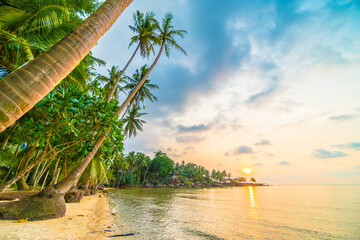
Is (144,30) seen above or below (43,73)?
above

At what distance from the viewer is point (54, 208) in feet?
16.6

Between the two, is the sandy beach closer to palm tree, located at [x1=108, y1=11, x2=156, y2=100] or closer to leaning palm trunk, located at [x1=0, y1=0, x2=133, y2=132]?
leaning palm trunk, located at [x1=0, y1=0, x2=133, y2=132]

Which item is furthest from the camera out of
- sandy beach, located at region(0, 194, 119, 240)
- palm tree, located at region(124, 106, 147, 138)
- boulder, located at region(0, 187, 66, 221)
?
palm tree, located at region(124, 106, 147, 138)

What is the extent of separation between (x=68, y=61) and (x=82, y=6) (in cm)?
642

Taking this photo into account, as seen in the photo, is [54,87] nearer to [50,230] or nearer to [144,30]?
[50,230]

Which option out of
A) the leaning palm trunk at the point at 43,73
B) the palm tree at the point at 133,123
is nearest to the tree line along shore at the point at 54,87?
the leaning palm trunk at the point at 43,73

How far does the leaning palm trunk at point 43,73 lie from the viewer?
52.2 inches

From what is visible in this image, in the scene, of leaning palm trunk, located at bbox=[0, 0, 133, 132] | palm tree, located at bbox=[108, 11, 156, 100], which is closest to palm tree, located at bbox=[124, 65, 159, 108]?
palm tree, located at bbox=[108, 11, 156, 100]

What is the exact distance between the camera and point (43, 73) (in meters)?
1.55

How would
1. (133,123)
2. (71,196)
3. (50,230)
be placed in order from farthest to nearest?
(133,123), (71,196), (50,230)

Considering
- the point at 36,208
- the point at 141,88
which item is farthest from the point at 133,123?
the point at 36,208

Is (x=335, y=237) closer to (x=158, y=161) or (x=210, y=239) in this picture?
(x=210, y=239)

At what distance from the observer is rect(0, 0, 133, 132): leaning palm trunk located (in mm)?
1326

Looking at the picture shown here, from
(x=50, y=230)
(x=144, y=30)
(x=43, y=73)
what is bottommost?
(x=50, y=230)
